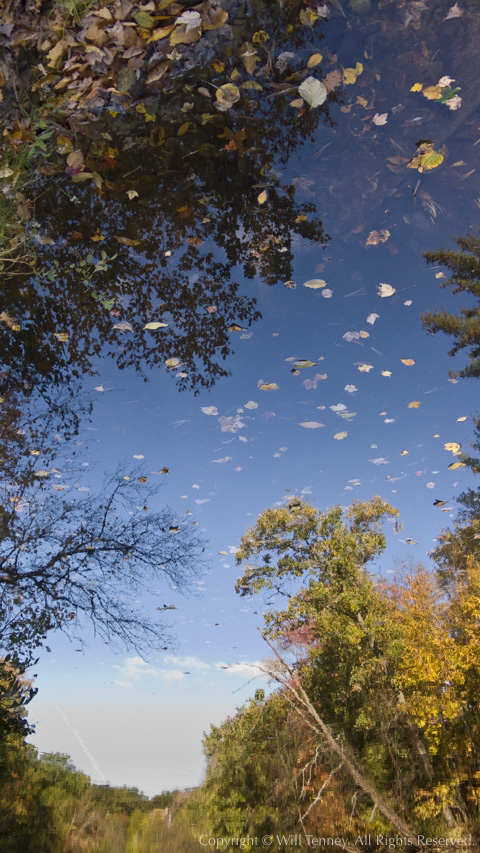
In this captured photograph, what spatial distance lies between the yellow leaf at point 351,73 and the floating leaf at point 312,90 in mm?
322

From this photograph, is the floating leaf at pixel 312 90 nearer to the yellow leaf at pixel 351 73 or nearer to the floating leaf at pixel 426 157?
the yellow leaf at pixel 351 73

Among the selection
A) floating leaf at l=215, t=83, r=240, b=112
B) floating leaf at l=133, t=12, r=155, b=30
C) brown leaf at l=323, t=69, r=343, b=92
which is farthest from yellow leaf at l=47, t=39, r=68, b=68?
brown leaf at l=323, t=69, r=343, b=92

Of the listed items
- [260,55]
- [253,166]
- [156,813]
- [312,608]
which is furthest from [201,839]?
[260,55]

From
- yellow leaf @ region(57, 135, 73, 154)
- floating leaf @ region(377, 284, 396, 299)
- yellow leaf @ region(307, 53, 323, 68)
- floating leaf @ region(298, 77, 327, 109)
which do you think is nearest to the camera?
→ yellow leaf @ region(57, 135, 73, 154)

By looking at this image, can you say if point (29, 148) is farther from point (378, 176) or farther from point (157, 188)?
point (378, 176)

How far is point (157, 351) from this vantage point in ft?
10.4

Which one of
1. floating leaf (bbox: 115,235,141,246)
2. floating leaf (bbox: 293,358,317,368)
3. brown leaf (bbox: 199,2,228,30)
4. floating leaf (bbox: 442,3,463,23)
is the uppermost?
floating leaf (bbox: 442,3,463,23)

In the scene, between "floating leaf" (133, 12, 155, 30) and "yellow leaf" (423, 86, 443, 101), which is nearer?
"floating leaf" (133, 12, 155, 30)

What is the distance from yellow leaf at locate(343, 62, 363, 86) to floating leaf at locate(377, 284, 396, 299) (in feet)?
4.68

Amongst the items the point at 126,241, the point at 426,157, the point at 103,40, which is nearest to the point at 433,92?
the point at 426,157

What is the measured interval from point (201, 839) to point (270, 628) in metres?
1.28

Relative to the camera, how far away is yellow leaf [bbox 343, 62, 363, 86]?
2.88 meters

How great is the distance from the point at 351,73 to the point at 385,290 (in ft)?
4.93

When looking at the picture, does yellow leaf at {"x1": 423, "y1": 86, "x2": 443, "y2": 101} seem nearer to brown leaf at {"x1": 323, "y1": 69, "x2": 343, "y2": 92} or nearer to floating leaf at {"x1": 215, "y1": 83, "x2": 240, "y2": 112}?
brown leaf at {"x1": 323, "y1": 69, "x2": 343, "y2": 92}
